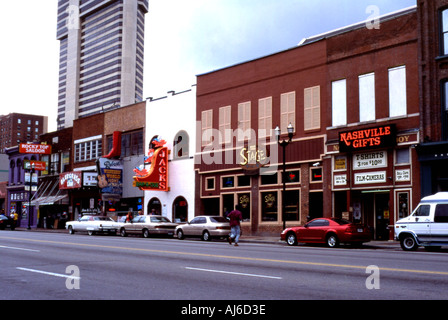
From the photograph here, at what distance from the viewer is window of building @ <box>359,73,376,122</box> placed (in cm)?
2853

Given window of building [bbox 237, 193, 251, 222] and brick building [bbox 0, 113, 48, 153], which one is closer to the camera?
window of building [bbox 237, 193, 251, 222]

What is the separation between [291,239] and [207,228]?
5.79 metres

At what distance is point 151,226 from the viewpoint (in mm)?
32406

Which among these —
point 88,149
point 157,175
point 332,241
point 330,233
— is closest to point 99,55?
point 88,149

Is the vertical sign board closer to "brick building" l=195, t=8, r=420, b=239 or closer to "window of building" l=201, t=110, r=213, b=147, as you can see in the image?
"brick building" l=195, t=8, r=420, b=239

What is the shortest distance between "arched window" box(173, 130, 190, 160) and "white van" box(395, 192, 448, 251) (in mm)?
20103

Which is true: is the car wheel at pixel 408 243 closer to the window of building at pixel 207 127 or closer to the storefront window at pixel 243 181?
the storefront window at pixel 243 181

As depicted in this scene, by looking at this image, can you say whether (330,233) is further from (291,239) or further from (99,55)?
(99,55)

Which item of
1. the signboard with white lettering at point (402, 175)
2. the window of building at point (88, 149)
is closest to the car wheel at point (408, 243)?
the signboard with white lettering at point (402, 175)

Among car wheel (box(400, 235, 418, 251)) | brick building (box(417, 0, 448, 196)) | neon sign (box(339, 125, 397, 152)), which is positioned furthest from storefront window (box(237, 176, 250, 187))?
car wheel (box(400, 235, 418, 251))

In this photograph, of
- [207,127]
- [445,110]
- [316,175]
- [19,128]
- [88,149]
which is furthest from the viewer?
[19,128]

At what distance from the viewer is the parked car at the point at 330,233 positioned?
22.7m

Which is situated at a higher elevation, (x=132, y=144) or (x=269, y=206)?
(x=132, y=144)

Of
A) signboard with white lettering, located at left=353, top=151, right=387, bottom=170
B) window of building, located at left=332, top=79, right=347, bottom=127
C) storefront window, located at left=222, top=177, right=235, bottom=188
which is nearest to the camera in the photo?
signboard with white lettering, located at left=353, top=151, right=387, bottom=170
